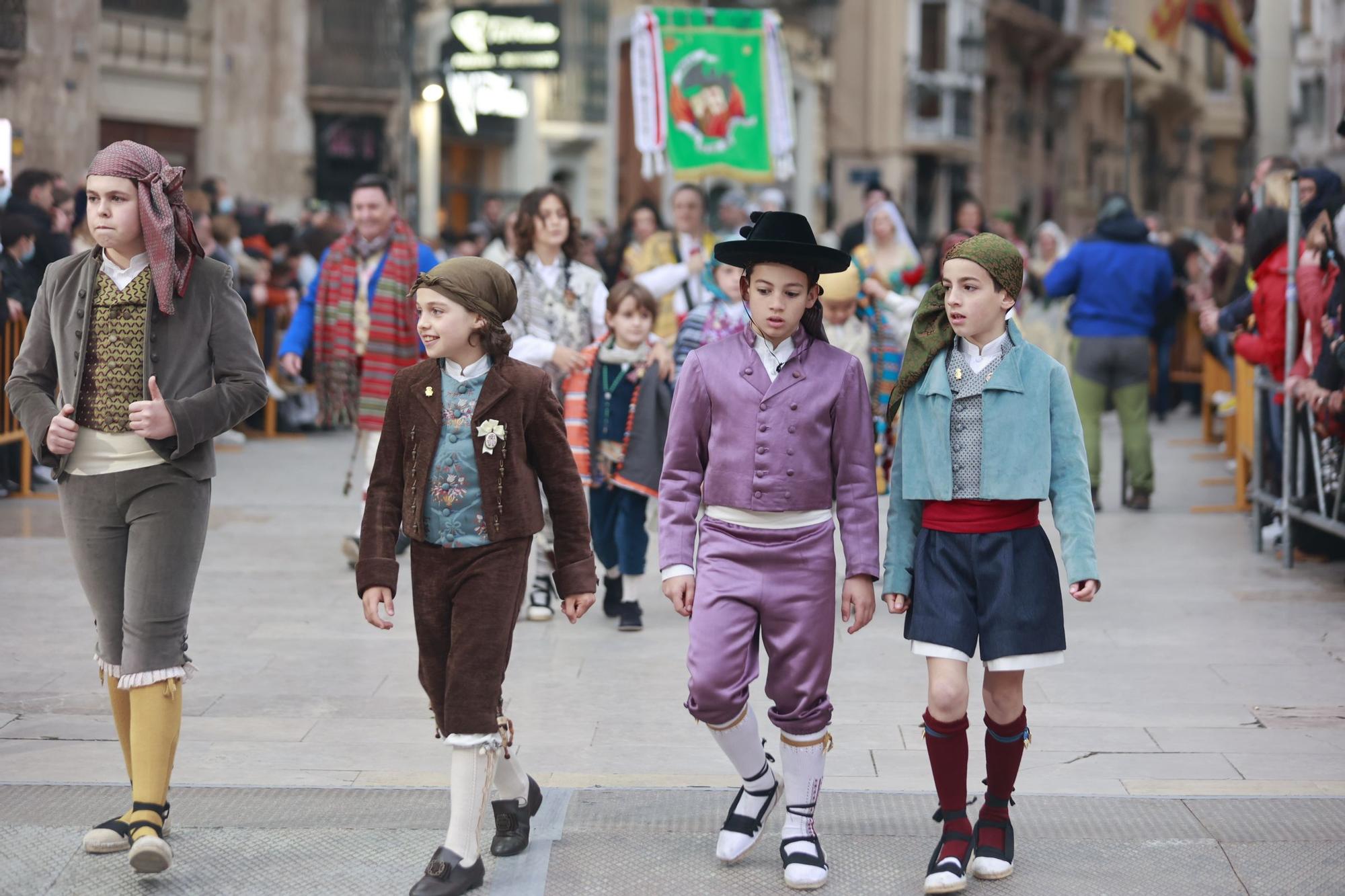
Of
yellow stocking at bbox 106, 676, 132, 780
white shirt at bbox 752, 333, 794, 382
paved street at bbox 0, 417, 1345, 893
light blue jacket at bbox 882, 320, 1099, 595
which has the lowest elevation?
paved street at bbox 0, 417, 1345, 893

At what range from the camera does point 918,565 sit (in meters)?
4.58

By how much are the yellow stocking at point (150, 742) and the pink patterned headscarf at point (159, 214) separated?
3.18 ft

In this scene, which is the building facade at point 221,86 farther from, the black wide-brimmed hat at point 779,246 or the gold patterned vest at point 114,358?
the black wide-brimmed hat at point 779,246

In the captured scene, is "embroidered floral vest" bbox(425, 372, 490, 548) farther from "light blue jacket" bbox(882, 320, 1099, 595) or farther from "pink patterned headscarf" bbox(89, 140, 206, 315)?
"light blue jacket" bbox(882, 320, 1099, 595)

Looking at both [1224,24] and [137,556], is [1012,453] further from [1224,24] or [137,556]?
[1224,24]

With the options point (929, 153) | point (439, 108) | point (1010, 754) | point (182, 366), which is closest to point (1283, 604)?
point (1010, 754)

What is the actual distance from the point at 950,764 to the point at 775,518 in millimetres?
747

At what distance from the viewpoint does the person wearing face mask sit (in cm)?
1112

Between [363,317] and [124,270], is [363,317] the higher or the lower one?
the lower one

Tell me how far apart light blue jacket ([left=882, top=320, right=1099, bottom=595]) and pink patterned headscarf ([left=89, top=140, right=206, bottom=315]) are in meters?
1.89

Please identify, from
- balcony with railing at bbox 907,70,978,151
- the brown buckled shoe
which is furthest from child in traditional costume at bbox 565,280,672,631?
balcony with railing at bbox 907,70,978,151

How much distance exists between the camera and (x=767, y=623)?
462 centimetres

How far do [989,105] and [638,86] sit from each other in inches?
1375

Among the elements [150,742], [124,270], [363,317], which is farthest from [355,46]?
[150,742]
